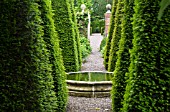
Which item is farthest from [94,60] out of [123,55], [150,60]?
[150,60]

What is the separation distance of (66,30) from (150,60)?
6.12 metres

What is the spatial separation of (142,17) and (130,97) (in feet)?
3.22

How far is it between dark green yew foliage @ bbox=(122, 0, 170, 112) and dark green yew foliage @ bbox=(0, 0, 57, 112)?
1.18 m

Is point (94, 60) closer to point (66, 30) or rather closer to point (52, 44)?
point (66, 30)

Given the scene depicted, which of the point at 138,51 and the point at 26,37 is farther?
the point at 138,51

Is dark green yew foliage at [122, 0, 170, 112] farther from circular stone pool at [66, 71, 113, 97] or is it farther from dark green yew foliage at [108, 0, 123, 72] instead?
dark green yew foliage at [108, 0, 123, 72]

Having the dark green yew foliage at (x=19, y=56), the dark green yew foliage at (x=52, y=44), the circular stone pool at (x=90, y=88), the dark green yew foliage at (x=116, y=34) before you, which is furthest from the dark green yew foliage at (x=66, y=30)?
the dark green yew foliage at (x=19, y=56)

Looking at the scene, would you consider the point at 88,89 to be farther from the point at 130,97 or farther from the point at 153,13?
the point at 153,13

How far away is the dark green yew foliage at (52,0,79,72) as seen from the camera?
29.2 ft

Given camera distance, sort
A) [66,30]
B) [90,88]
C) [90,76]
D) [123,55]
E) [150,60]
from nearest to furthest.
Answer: [150,60]
[123,55]
[90,88]
[90,76]
[66,30]

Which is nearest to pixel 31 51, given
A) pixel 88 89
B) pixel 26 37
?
pixel 26 37

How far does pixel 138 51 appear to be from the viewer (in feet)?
11.1

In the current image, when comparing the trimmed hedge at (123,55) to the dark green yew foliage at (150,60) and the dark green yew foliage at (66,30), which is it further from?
the dark green yew foliage at (66,30)

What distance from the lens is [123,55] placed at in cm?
458
